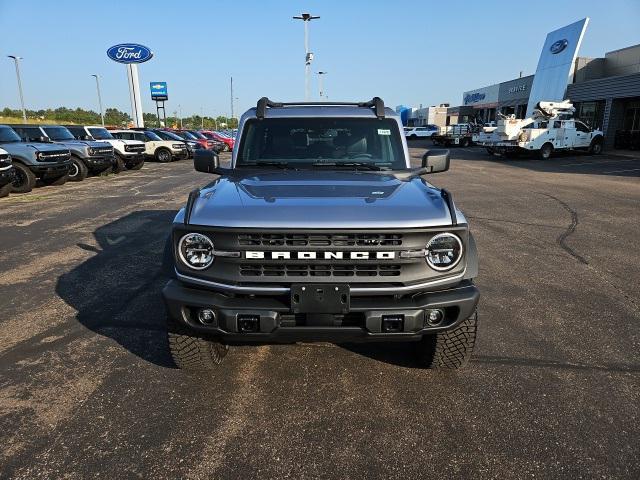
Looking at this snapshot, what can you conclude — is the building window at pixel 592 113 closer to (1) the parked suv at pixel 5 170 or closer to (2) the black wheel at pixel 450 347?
(1) the parked suv at pixel 5 170

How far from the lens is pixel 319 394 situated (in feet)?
10.2

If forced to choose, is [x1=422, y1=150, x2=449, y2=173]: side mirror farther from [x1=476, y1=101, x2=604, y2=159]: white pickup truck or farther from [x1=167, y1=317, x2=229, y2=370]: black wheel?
[x1=476, y1=101, x2=604, y2=159]: white pickup truck

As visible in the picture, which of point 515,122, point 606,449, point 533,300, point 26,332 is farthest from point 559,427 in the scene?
point 515,122

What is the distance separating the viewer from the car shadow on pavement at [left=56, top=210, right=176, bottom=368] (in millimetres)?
3924

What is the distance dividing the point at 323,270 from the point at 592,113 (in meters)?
36.8

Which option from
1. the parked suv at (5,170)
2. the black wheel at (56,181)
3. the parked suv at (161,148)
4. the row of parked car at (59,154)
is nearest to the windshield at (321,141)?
the parked suv at (5,170)

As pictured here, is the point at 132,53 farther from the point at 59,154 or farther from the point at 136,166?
the point at 59,154

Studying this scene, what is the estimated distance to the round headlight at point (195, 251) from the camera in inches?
109

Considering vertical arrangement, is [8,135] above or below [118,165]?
above

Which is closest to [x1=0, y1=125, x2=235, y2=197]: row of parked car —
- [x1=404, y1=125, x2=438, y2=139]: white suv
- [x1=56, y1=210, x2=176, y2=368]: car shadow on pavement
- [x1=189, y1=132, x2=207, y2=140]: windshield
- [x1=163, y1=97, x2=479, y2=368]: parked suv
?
[x1=189, y1=132, x2=207, y2=140]: windshield

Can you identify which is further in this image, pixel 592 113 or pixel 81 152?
pixel 592 113

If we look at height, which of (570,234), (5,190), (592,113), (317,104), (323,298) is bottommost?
(570,234)

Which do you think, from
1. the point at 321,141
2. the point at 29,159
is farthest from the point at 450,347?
the point at 29,159

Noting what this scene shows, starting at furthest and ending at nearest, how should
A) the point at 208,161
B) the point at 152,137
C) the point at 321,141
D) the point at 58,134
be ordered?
1. the point at 152,137
2. the point at 58,134
3. the point at 321,141
4. the point at 208,161
